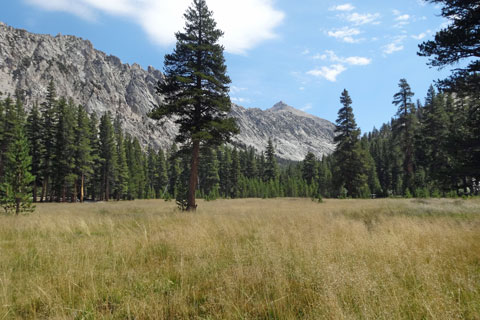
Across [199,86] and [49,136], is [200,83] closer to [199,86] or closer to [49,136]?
[199,86]

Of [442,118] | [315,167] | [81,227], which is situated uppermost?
[442,118]

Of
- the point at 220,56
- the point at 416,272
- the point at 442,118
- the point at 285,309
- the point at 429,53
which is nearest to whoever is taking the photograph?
the point at 285,309

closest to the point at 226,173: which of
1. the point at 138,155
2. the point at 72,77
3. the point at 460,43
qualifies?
the point at 138,155

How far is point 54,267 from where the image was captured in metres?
4.28

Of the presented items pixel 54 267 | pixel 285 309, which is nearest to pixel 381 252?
pixel 285 309

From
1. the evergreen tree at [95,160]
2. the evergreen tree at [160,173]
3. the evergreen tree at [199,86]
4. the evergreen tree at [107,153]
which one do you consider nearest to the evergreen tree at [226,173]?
the evergreen tree at [160,173]

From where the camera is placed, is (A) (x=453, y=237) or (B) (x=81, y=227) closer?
(A) (x=453, y=237)

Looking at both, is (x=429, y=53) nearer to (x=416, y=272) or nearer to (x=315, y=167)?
(x=416, y=272)

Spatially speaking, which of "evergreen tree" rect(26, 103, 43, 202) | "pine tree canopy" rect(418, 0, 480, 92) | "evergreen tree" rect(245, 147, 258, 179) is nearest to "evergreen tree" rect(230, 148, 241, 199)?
"evergreen tree" rect(245, 147, 258, 179)

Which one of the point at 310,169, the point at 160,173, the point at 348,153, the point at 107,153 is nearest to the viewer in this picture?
the point at 348,153

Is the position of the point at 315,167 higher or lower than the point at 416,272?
higher

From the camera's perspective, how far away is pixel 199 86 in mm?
14859

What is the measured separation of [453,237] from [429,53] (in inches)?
345

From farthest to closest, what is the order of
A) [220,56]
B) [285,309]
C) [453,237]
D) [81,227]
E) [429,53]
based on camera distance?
[220,56], [429,53], [81,227], [453,237], [285,309]
